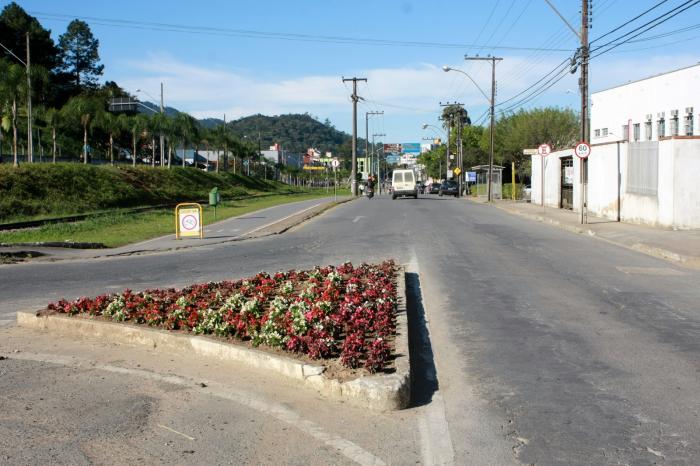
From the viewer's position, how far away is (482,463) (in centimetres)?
514

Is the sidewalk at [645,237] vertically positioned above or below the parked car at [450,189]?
below

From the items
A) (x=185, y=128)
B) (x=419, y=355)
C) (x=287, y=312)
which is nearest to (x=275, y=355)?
(x=287, y=312)

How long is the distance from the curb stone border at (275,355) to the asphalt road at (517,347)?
194 millimetres

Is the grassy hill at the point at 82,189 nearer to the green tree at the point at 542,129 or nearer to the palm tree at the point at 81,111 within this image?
the palm tree at the point at 81,111

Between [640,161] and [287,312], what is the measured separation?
2052 cm

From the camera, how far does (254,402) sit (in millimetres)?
6531

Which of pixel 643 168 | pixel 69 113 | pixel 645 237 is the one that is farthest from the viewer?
pixel 69 113

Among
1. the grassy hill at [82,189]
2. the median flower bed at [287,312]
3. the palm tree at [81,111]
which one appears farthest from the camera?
the palm tree at [81,111]

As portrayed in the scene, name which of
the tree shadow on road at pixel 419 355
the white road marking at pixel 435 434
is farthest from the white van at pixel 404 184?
the white road marking at pixel 435 434

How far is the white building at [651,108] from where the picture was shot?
4344 centimetres

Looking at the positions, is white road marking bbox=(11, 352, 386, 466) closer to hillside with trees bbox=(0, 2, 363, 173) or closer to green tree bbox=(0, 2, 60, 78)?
hillside with trees bbox=(0, 2, 363, 173)

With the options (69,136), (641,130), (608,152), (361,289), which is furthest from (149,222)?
(69,136)

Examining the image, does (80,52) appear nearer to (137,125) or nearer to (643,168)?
(137,125)

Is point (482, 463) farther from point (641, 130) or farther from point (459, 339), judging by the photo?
point (641, 130)
